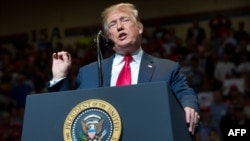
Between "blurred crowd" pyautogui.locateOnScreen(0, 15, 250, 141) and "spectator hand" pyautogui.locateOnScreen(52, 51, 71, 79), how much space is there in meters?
3.38

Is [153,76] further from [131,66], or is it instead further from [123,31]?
[123,31]

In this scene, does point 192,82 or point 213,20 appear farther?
point 213,20

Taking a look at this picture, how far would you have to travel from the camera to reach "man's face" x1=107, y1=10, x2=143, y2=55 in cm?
209

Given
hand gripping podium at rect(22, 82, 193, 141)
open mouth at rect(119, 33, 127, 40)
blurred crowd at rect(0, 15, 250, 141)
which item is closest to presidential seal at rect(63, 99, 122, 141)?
hand gripping podium at rect(22, 82, 193, 141)

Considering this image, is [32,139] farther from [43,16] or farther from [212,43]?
[43,16]

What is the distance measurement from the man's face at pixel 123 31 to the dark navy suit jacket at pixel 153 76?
6cm

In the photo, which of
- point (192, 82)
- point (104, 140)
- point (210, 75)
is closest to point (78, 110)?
point (104, 140)

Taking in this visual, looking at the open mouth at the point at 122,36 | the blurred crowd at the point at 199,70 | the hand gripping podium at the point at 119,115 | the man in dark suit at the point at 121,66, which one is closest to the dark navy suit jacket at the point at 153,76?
the man in dark suit at the point at 121,66

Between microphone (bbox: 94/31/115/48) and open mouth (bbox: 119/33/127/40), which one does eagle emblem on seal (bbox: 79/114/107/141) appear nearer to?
microphone (bbox: 94/31/115/48)

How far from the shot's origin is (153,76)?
6.68ft

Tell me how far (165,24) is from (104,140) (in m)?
8.59

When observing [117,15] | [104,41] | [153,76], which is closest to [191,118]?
[153,76]

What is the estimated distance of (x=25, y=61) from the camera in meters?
8.97

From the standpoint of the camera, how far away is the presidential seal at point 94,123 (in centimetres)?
161
